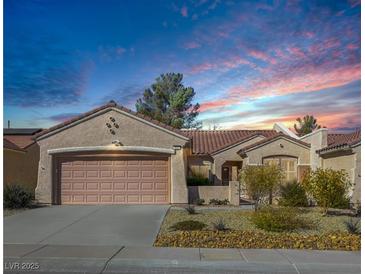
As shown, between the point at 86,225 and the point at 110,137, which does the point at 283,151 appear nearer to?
the point at 110,137

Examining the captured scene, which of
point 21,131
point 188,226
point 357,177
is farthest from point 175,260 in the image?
point 21,131

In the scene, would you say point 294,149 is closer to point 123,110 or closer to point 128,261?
point 123,110

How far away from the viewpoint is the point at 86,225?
12.2m

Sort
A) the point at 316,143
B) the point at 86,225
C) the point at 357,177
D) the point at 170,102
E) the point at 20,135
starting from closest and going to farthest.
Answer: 1. the point at 86,225
2. the point at 357,177
3. the point at 316,143
4. the point at 20,135
5. the point at 170,102

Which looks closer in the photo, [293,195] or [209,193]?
[293,195]

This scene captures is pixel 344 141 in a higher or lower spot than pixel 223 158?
higher

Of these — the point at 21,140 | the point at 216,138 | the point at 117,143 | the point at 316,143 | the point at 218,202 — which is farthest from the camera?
the point at 216,138

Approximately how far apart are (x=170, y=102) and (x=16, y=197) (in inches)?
1005

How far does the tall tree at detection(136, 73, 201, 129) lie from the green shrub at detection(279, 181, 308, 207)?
2243cm

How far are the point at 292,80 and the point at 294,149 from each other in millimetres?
8802

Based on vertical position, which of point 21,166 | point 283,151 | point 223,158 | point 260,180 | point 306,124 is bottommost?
point 260,180

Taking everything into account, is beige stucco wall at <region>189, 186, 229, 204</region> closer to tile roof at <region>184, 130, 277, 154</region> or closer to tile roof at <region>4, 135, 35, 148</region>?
tile roof at <region>184, 130, 277, 154</region>

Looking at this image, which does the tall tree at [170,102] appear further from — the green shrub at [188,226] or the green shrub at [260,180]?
the green shrub at [188,226]

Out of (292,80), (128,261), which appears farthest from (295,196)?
(128,261)
